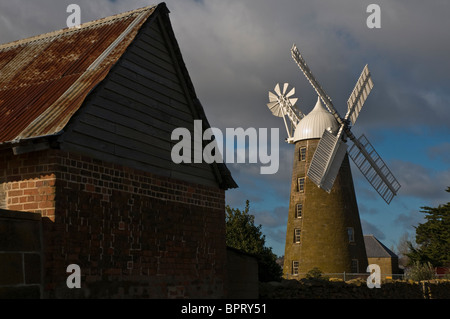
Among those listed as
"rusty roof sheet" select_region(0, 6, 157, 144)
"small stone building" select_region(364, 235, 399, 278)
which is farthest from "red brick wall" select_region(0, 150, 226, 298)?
"small stone building" select_region(364, 235, 399, 278)

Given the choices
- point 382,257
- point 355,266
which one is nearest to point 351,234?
point 355,266

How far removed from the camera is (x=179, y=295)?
13.4m

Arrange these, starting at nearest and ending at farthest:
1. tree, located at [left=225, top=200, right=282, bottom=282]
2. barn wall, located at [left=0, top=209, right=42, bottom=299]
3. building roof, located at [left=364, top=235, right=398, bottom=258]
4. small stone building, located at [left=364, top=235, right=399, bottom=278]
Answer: barn wall, located at [left=0, top=209, right=42, bottom=299]
tree, located at [left=225, top=200, right=282, bottom=282]
small stone building, located at [left=364, top=235, right=399, bottom=278]
building roof, located at [left=364, top=235, right=398, bottom=258]

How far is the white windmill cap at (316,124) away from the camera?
139 feet

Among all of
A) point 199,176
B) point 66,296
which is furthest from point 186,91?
point 66,296

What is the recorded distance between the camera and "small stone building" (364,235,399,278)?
63.4 metres

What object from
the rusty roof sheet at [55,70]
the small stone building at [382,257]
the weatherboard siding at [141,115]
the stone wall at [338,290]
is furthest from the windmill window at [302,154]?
the rusty roof sheet at [55,70]

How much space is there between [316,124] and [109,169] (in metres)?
32.1

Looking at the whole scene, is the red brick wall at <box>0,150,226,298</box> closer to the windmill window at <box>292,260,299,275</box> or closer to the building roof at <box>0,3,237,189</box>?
the building roof at <box>0,3,237,189</box>

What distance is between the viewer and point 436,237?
4688cm

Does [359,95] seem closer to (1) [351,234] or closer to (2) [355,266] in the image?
(1) [351,234]

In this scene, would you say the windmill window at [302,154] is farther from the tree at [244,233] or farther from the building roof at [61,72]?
the building roof at [61,72]

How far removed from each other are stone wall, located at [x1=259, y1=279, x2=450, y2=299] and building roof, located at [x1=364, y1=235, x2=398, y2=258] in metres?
38.7
